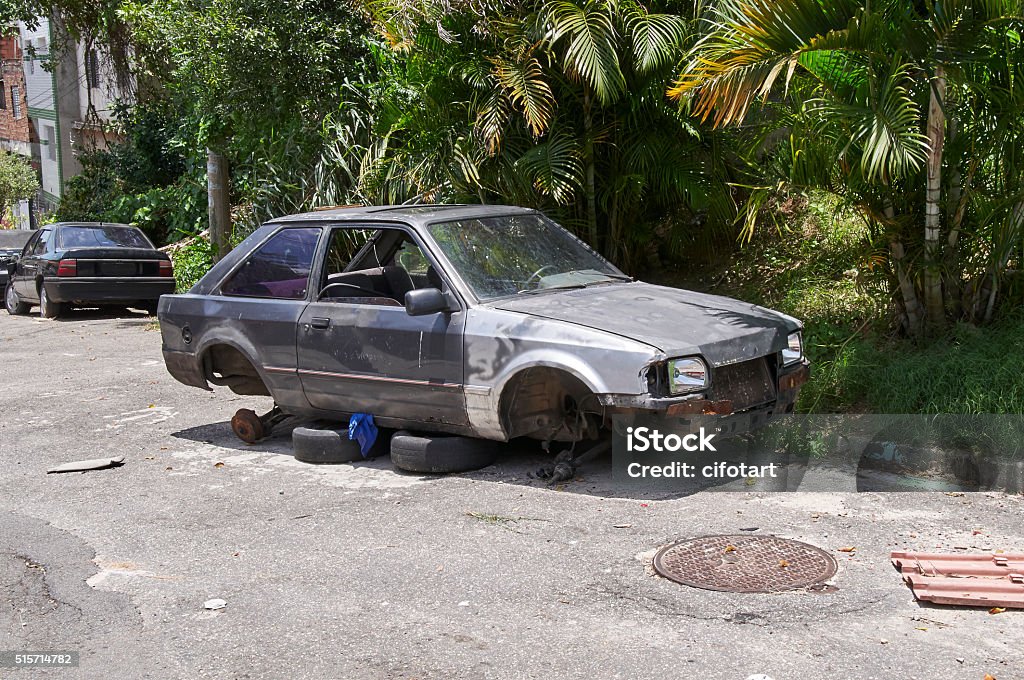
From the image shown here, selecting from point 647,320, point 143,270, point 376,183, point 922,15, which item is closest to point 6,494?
point 647,320

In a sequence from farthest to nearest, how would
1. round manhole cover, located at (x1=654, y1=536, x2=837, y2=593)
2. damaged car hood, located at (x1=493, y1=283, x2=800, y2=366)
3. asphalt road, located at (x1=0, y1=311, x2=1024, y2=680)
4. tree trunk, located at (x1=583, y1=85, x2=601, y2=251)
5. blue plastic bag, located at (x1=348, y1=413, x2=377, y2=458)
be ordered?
tree trunk, located at (x1=583, y1=85, x2=601, y2=251), blue plastic bag, located at (x1=348, y1=413, x2=377, y2=458), damaged car hood, located at (x1=493, y1=283, x2=800, y2=366), round manhole cover, located at (x1=654, y1=536, x2=837, y2=593), asphalt road, located at (x1=0, y1=311, x2=1024, y2=680)

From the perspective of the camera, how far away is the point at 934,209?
7266 millimetres

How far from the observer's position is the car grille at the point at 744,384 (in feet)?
20.2

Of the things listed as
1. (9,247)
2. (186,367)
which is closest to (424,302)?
(186,367)

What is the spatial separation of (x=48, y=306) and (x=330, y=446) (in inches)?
446

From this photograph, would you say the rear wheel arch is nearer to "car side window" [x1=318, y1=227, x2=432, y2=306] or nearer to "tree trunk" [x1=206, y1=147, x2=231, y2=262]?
"car side window" [x1=318, y1=227, x2=432, y2=306]

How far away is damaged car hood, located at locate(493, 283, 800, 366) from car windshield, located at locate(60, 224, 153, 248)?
38.8ft

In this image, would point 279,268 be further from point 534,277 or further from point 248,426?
point 534,277

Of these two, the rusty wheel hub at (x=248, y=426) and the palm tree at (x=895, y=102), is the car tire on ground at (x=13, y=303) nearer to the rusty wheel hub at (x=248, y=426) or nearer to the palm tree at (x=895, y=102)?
the rusty wheel hub at (x=248, y=426)

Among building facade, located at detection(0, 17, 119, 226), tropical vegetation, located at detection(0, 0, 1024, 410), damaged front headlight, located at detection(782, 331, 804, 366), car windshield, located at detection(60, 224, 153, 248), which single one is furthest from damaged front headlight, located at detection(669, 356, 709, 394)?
building facade, located at detection(0, 17, 119, 226)

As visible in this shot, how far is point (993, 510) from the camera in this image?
589cm

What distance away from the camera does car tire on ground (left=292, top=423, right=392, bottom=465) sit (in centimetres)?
723

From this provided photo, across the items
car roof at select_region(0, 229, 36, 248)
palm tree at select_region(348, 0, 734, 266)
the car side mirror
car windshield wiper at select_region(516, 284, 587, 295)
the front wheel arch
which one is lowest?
the front wheel arch

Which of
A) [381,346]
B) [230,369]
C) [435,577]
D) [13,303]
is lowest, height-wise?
[435,577]
